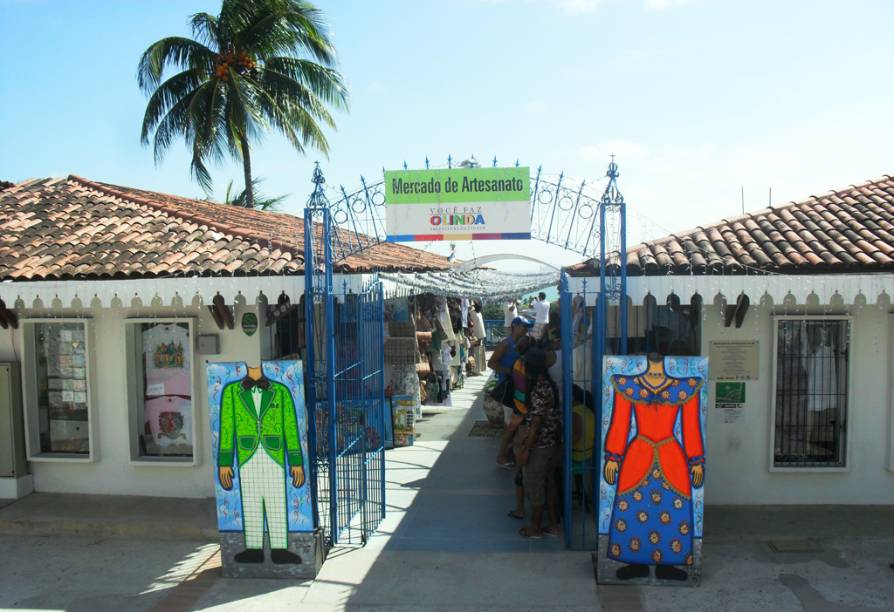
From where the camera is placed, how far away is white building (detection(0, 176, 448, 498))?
741 cm

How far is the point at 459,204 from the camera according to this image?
6227 mm

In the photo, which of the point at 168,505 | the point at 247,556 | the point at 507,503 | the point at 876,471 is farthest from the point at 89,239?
the point at 876,471

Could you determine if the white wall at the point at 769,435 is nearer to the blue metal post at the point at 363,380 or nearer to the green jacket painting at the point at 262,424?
the blue metal post at the point at 363,380

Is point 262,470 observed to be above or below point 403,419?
above

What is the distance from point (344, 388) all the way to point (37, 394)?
395 centimetres

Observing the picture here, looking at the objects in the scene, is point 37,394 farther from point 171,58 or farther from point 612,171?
point 171,58

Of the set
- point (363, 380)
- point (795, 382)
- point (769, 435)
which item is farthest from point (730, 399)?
point (363, 380)

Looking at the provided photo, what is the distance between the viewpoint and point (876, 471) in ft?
24.1

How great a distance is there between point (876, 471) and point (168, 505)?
24.7ft

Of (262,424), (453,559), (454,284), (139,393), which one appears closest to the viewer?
(262,424)

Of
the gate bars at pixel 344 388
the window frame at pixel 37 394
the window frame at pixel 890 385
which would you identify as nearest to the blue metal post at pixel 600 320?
the gate bars at pixel 344 388

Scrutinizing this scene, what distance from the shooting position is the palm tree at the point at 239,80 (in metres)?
20.1

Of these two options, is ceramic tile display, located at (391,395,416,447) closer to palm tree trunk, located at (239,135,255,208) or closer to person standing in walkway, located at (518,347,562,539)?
person standing in walkway, located at (518,347,562,539)

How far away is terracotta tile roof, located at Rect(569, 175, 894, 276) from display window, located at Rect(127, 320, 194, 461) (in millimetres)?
4460
